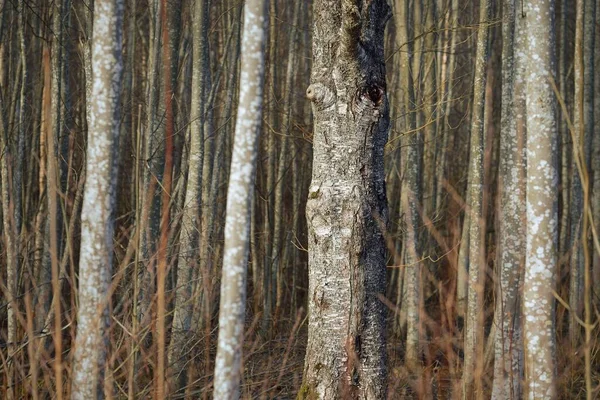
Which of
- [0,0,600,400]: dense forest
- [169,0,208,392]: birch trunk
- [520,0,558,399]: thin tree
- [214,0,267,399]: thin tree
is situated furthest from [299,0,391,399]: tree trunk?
[169,0,208,392]: birch trunk

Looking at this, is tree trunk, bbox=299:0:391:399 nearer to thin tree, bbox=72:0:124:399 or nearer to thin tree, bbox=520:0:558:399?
thin tree, bbox=520:0:558:399

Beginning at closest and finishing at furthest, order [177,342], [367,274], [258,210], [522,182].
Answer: [367,274] → [522,182] → [177,342] → [258,210]

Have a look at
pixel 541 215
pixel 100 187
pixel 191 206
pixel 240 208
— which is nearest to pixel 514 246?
pixel 541 215

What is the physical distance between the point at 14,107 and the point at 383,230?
5.54 metres

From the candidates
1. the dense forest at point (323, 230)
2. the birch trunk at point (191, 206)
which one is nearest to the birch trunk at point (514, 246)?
the dense forest at point (323, 230)

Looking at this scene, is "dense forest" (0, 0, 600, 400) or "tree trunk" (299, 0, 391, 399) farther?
"tree trunk" (299, 0, 391, 399)

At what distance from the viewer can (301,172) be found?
10.8 meters

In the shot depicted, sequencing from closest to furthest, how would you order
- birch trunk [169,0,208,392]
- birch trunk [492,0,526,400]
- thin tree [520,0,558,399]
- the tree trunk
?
1. thin tree [520,0,558,399]
2. the tree trunk
3. birch trunk [492,0,526,400]
4. birch trunk [169,0,208,392]

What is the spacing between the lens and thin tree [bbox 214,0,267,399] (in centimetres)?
300

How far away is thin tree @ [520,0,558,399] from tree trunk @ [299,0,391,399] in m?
1.06

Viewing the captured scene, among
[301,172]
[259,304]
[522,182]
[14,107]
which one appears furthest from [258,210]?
[522,182]

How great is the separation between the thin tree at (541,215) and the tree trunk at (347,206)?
1.06 m

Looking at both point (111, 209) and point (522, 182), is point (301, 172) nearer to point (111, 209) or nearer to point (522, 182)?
point (522, 182)

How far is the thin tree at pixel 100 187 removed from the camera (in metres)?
2.94
